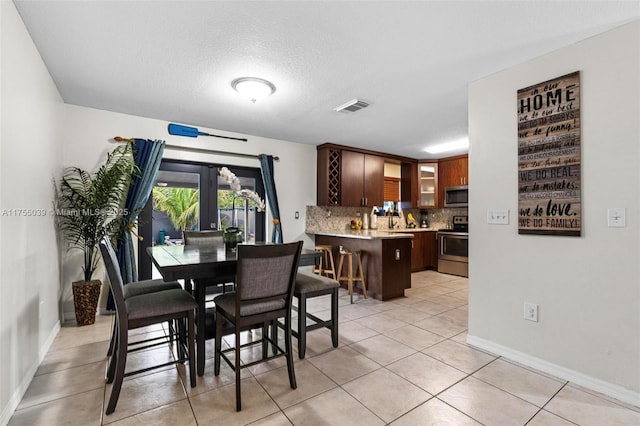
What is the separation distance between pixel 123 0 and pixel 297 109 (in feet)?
6.42

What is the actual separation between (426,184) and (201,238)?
4925 millimetres

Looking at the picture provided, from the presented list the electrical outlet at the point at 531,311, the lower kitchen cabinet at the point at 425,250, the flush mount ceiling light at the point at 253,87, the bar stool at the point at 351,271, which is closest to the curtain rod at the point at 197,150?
the flush mount ceiling light at the point at 253,87

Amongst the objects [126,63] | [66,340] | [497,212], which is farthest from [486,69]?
[66,340]

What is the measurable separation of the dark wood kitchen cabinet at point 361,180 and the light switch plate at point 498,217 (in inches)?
115

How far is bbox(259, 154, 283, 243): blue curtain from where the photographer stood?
4.66 m

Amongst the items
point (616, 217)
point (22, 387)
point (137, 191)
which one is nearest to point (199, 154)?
point (137, 191)

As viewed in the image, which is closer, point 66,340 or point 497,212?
point 497,212

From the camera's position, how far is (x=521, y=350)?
2.37 metres

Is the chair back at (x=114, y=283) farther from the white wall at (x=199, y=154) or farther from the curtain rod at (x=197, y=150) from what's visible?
the curtain rod at (x=197, y=150)

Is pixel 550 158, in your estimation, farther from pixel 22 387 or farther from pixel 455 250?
pixel 22 387

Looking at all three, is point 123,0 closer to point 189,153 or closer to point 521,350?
point 189,153

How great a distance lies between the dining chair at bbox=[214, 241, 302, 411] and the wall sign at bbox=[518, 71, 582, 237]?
1837mm

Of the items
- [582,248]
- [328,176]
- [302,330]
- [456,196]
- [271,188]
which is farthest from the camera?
[456,196]

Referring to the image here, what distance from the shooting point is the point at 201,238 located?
3350 mm
